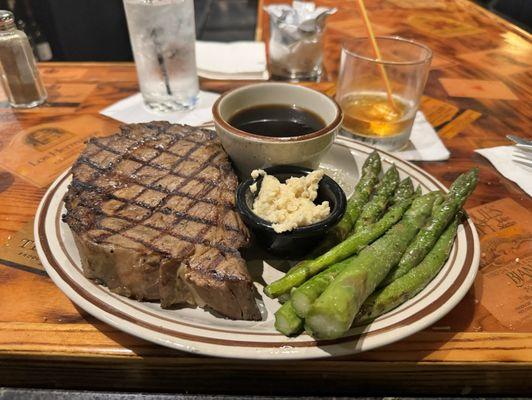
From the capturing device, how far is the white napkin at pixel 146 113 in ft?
9.49

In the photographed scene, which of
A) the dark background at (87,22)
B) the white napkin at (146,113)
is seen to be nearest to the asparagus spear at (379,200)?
the white napkin at (146,113)

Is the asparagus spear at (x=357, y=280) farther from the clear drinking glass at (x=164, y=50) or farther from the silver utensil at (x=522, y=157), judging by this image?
the clear drinking glass at (x=164, y=50)

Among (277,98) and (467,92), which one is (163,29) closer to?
(277,98)

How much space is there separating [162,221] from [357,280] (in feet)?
2.65

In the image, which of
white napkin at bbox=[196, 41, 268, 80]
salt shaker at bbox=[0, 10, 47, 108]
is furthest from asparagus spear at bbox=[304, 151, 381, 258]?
salt shaker at bbox=[0, 10, 47, 108]

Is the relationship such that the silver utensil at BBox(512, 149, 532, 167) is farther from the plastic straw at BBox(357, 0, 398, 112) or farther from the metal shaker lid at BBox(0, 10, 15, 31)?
the metal shaker lid at BBox(0, 10, 15, 31)

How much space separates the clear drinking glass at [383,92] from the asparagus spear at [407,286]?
3.52 feet

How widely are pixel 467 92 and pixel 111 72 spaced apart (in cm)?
299

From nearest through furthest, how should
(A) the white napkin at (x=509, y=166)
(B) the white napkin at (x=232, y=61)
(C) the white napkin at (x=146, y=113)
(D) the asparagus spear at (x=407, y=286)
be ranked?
(D) the asparagus spear at (x=407, y=286), (A) the white napkin at (x=509, y=166), (C) the white napkin at (x=146, y=113), (B) the white napkin at (x=232, y=61)

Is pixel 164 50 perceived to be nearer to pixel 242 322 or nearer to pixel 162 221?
pixel 162 221

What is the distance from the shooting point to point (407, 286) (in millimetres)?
1544

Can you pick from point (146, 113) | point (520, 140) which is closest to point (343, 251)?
point (520, 140)

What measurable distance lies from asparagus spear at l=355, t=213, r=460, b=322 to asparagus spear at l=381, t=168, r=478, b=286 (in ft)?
0.08

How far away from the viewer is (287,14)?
3.34m
